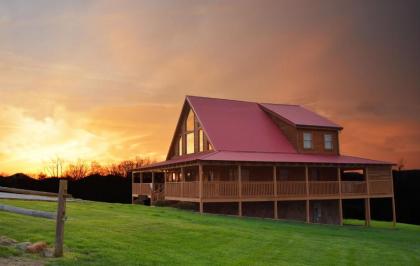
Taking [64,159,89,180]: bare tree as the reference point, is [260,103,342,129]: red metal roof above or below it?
above

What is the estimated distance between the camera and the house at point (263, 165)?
3083 centimetres

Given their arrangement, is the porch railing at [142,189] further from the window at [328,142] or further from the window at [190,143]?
the window at [328,142]

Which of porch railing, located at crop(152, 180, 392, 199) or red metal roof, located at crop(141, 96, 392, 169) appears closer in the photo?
porch railing, located at crop(152, 180, 392, 199)

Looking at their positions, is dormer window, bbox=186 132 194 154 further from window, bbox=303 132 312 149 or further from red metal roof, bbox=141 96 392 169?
window, bbox=303 132 312 149

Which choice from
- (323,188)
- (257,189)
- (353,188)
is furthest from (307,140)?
(257,189)

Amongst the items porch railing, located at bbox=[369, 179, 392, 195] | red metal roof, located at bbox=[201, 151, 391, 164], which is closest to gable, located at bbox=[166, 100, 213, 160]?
red metal roof, located at bbox=[201, 151, 391, 164]

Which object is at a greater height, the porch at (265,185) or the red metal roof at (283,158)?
the red metal roof at (283,158)

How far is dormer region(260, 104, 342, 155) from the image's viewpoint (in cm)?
3678

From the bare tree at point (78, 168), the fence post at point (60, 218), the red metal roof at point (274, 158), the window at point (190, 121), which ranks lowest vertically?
the fence post at point (60, 218)

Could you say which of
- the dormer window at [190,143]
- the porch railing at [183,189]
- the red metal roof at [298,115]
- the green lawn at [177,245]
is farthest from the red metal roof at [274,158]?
the green lawn at [177,245]

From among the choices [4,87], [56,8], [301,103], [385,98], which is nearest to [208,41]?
[56,8]

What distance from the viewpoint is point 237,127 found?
3612 centimetres

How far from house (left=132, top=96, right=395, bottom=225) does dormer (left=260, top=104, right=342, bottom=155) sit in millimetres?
78

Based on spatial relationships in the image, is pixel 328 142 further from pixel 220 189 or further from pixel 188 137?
pixel 220 189
